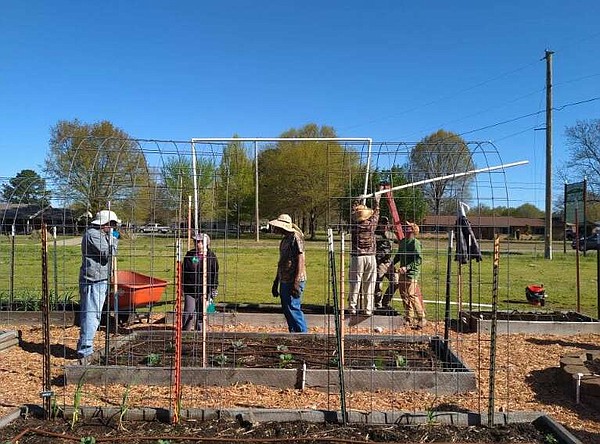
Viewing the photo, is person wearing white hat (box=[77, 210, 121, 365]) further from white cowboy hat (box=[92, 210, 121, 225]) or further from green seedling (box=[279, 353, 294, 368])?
green seedling (box=[279, 353, 294, 368])

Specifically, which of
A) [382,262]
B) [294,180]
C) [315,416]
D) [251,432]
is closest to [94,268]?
[251,432]

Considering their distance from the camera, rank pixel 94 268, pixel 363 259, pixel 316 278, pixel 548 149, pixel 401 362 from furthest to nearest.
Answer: pixel 548 149
pixel 316 278
pixel 363 259
pixel 94 268
pixel 401 362

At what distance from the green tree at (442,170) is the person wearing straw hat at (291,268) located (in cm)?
181

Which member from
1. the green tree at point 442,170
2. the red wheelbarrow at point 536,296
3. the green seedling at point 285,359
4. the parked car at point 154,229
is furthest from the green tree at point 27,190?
the red wheelbarrow at point 536,296

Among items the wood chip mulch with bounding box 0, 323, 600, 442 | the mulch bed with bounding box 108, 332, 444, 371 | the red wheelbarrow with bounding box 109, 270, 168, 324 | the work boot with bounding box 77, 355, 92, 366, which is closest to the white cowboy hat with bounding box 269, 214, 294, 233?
the mulch bed with bounding box 108, 332, 444, 371

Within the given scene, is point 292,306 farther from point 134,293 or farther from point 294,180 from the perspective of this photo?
point 294,180

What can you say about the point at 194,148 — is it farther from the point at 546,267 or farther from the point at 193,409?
the point at 546,267

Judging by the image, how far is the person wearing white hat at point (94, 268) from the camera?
6.62 metres

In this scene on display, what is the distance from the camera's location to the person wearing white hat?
21.7 feet

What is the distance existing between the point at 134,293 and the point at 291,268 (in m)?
2.55

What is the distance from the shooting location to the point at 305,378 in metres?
5.79

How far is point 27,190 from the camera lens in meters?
9.55

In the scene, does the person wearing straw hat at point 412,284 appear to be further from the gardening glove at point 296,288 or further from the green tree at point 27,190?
the green tree at point 27,190

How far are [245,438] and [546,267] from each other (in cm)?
1957
